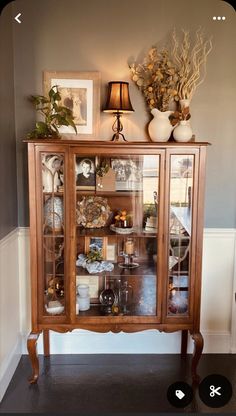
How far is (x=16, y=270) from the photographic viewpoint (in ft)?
8.75

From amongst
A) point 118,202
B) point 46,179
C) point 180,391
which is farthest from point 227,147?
point 180,391

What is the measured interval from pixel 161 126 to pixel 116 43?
64 cm

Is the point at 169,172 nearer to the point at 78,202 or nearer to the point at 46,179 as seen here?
the point at 78,202

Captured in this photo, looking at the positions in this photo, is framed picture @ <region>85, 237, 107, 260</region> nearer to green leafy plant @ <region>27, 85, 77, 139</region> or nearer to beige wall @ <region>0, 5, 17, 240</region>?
beige wall @ <region>0, 5, 17, 240</region>

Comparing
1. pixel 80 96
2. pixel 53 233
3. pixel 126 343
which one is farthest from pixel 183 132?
pixel 126 343

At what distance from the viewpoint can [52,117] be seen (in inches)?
94.0

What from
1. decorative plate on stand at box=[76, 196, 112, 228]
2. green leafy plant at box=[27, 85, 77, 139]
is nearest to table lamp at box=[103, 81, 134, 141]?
green leafy plant at box=[27, 85, 77, 139]

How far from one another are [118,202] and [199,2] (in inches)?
55.1

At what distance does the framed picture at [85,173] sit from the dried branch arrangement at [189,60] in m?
0.74

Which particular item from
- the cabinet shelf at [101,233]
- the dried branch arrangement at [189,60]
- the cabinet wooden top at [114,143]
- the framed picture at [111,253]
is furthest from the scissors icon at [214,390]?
the dried branch arrangement at [189,60]

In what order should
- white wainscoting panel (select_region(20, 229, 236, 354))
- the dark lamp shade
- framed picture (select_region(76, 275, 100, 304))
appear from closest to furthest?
the dark lamp shade → framed picture (select_region(76, 275, 100, 304)) → white wainscoting panel (select_region(20, 229, 236, 354))

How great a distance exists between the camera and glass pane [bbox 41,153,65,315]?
2.35m

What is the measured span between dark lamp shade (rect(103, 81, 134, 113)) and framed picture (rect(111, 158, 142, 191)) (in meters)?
0.32

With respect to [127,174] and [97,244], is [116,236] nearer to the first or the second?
[97,244]
